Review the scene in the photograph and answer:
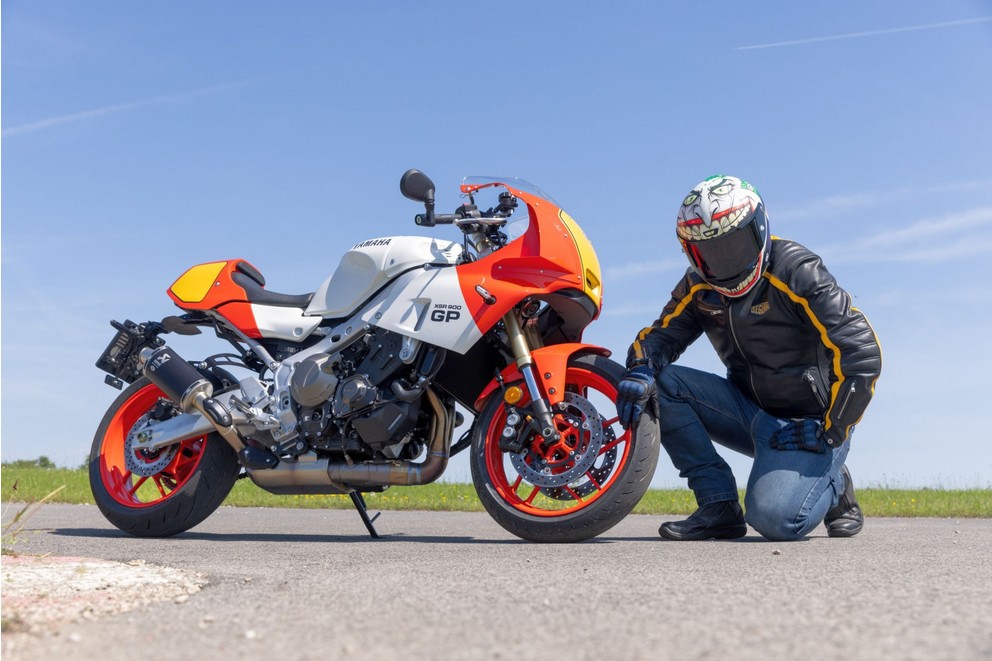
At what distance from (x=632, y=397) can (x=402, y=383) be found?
1.23m

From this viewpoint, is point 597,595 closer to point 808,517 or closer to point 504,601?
point 504,601

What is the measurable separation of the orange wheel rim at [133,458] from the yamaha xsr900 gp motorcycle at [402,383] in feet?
0.04

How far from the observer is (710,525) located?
5.20 meters

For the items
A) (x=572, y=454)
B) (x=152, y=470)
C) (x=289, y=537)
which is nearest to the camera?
(x=572, y=454)

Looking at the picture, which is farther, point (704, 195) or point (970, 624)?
point (704, 195)

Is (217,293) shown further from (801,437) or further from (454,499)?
(454,499)

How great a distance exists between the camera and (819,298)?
500 cm

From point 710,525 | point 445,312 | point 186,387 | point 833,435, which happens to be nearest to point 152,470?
point 186,387

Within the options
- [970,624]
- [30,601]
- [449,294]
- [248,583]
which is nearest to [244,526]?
[449,294]

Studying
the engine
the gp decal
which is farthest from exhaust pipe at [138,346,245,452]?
the gp decal

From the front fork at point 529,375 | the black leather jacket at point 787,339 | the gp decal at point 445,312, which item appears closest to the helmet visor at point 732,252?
the black leather jacket at point 787,339

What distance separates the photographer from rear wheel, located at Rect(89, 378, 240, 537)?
5559 millimetres

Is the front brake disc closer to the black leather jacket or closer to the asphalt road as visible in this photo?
the asphalt road

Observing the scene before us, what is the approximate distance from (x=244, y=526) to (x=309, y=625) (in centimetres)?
434
